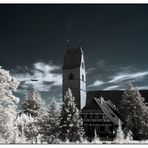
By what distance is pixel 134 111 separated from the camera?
11422 millimetres

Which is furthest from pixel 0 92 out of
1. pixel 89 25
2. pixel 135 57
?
pixel 135 57

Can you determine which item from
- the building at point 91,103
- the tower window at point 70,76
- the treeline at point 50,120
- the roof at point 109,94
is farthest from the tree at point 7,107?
the tower window at point 70,76

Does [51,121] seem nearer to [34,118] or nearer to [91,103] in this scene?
[34,118]

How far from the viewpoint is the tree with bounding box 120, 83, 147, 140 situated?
34.6 feet

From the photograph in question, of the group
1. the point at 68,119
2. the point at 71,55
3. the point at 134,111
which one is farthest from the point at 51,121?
the point at 134,111

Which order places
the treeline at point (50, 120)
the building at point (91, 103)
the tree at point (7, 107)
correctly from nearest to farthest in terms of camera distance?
the tree at point (7, 107) < the treeline at point (50, 120) < the building at point (91, 103)

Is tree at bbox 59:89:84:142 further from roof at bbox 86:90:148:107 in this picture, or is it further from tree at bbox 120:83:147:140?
tree at bbox 120:83:147:140

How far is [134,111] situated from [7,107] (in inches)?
252

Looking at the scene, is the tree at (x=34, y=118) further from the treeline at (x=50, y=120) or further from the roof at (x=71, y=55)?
the roof at (x=71, y=55)

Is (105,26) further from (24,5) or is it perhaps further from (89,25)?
(24,5)

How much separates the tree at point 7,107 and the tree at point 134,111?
5.02 m

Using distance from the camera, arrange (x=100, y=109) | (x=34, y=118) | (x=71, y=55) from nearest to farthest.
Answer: (x=34, y=118), (x=71, y=55), (x=100, y=109)

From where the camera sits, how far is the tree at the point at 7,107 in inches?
245

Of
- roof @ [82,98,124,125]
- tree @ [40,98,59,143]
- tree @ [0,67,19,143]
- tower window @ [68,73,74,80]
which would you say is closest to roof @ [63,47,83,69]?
tower window @ [68,73,74,80]
